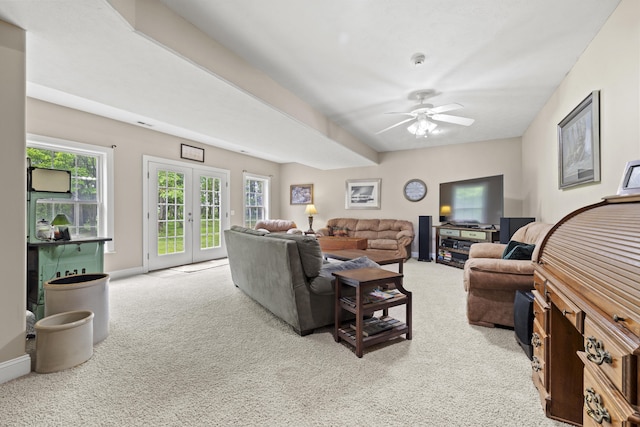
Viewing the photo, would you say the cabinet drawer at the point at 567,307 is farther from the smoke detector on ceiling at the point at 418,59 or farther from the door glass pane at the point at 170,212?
the door glass pane at the point at 170,212

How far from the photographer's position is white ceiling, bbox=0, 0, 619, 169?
1991 mm

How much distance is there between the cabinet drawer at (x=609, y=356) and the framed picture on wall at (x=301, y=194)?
712 centimetres

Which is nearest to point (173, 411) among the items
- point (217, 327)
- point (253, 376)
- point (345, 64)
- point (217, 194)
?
point (253, 376)

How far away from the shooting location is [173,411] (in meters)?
1.52

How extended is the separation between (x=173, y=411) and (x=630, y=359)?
1.90 metres

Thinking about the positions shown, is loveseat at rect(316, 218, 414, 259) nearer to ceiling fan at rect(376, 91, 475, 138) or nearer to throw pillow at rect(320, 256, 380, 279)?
ceiling fan at rect(376, 91, 475, 138)

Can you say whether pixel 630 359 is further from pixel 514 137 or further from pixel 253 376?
pixel 514 137

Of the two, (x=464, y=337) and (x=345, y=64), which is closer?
(x=464, y=337)

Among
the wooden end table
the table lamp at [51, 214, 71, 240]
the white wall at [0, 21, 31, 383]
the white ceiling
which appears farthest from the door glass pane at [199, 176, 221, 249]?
the wooden end table

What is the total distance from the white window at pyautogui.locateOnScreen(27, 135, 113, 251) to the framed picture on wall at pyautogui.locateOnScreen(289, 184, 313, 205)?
4.52m

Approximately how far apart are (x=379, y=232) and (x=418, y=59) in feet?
14.5

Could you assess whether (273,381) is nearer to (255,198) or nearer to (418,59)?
(418,59)

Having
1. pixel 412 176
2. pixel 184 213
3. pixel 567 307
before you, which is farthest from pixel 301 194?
pixel 567 307

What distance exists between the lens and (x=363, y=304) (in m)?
2.22
